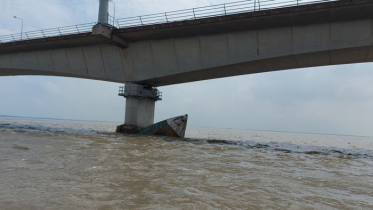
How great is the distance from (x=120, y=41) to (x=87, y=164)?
17.7 metres

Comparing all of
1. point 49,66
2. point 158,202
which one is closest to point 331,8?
point 158,202

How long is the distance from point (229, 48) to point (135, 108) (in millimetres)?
10460

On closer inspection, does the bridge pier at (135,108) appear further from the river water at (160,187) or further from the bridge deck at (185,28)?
the river water at (160,187)

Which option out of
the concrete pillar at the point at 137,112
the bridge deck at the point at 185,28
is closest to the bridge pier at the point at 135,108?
the concrete pillar at the point at 137,112

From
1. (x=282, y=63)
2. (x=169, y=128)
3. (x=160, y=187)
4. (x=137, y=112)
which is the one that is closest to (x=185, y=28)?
(x=282, y=63)

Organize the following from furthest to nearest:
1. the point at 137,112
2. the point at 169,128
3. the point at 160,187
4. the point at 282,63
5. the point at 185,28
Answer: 1. the point at 137,112
2. the point at 169,128
3. the point at 185,28
4. the point at 282,63
5. the point at 160,187

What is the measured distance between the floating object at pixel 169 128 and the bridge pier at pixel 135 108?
3.36 ft

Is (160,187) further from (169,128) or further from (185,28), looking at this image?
(169,128)

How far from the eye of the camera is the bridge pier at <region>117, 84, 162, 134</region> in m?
23.5

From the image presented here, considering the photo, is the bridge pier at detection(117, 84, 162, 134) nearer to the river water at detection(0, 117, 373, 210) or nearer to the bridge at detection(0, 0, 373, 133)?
the bridge at detection(0, 0, 373, 133)

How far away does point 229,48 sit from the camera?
19.6m

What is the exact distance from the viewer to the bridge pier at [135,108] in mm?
23484

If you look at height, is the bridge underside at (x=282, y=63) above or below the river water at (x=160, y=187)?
above

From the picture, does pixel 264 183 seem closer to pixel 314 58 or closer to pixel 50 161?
pixel 50 161
